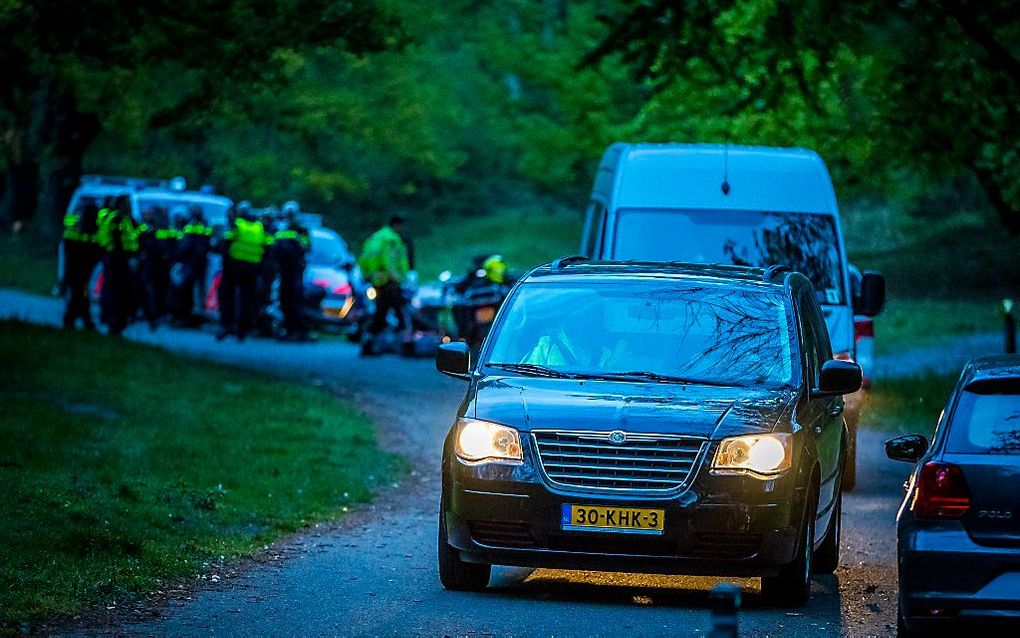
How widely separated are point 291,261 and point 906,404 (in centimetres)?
1048

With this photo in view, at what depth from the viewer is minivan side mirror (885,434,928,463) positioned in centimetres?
934

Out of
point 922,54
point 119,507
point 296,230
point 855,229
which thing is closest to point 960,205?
point 855,229

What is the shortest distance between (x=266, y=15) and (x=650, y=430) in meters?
13.3

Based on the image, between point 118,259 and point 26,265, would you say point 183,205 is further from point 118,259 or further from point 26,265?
point 26,265

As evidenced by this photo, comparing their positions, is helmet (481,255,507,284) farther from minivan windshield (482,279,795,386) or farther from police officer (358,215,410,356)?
minivan windshield (482,279,795,386)

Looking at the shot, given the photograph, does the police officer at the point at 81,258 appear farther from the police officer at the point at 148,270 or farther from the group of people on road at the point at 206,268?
the police officer at the point at 148,270

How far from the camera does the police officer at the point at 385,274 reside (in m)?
29.1

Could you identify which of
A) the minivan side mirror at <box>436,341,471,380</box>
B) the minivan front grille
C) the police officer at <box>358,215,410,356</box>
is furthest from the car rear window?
the police officer at <box>358,215,410,356</box>

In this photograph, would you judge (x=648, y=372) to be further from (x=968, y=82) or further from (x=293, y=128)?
(x=293, y=128)

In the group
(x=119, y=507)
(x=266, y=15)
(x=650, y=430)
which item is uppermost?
(x=266, y=15)

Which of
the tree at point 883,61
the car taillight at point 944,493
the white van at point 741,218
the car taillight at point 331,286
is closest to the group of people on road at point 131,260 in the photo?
the car taillight at point 331,286

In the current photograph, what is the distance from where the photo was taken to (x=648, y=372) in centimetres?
1091

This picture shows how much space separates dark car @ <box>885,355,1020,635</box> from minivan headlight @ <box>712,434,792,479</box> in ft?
4.90

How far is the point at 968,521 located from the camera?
846 cm
